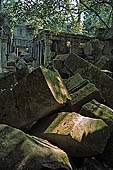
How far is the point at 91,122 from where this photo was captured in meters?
3.23

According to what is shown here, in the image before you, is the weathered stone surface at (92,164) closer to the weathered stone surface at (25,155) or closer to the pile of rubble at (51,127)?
the pile of rubble at (51,127)

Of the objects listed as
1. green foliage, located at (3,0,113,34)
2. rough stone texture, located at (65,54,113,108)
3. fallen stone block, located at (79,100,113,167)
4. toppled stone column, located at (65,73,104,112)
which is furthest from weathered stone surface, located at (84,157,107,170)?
green foliage, located at (3,0,113,34)

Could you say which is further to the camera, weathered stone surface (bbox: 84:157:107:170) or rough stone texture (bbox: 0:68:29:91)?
rough stone texture (bbox: 0:68:29:91)

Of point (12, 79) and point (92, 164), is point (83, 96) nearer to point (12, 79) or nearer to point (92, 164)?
point (92, 164)

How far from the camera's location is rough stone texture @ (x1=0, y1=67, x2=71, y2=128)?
3453 mm

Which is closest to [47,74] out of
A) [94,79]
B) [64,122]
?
[64,122]

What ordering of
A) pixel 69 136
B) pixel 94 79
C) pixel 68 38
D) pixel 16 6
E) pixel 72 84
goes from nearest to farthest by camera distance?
pixel 69 136
pixel 72 84
pixel 94 79
pixel 16 6
pixel 68 38

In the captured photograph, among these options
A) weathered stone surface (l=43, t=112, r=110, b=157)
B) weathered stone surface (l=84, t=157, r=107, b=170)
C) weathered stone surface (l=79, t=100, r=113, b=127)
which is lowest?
weathered stone surface (l=84, t=157, r=107, b=170)

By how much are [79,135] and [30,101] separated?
2.93ft

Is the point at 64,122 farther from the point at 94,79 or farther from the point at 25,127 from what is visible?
the point at 94,79

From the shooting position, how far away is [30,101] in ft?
11.4

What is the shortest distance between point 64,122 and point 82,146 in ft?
1.41

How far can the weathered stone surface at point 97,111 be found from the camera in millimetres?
3487

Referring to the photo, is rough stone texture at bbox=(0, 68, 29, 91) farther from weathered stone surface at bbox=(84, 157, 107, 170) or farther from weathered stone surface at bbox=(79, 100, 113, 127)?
weathered stone surface at bbox=(84, 157, 107, 170)
